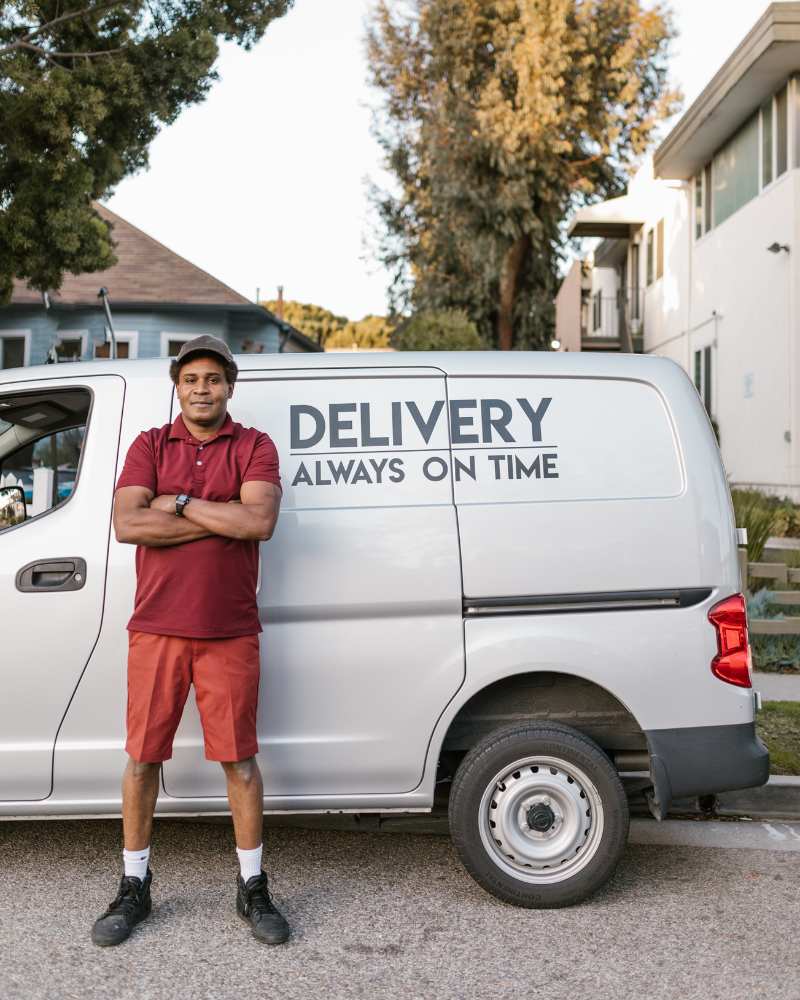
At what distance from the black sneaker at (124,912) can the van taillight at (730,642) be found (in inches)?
87.3

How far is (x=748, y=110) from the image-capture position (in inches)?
666

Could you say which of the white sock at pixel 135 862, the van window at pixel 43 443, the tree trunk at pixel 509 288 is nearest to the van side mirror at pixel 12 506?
the van window at pixel 43 443

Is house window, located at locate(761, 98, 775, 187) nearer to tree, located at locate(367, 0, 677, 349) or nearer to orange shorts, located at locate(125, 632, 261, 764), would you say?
tree, located at locate(367, 0, 677, 349)

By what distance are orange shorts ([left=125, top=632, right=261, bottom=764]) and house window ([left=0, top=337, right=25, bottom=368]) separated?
24549 mm

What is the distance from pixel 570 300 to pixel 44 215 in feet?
50.4

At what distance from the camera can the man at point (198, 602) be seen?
373 cm

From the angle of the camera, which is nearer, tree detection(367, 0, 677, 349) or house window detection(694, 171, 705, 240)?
house window detection(694, 171, 705, 240)

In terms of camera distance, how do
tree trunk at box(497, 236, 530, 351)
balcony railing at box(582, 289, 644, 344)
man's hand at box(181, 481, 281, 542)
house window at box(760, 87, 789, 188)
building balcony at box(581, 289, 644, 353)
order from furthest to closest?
tree trunk at box(497, 236, 530, 351) < balcony railing at box(582, 289, 644, 344) < building balcony at box(581, 289, 644, 353) < house window at box(760, 87, 789, 188) < man's hand at box(181, 481, 281, 542)

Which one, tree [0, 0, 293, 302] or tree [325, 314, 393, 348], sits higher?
tree [325, 314, 393, 348]

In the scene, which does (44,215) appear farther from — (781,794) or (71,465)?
(781,794)

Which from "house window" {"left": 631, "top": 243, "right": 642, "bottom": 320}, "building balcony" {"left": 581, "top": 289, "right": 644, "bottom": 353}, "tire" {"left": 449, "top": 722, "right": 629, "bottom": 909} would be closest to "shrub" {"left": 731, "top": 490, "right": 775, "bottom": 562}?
"tire" {"left": 449, "top": 722, "right": 629, "bottom": 909}

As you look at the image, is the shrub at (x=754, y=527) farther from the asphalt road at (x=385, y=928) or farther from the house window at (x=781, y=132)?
the house window at (x=781, y=132)

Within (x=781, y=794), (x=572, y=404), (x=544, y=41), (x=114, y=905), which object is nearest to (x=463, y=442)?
(x=572, y=404)

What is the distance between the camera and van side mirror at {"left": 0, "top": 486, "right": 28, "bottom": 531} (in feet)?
14.4
